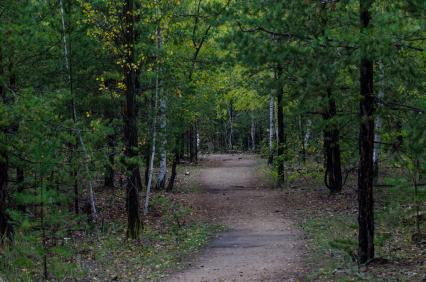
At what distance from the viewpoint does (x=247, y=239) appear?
14.1 metres

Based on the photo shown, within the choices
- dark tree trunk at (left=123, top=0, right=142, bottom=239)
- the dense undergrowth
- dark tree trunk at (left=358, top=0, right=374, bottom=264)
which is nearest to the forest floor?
dark tree trunk at (left=358, top=0, right=374, bottom=264)

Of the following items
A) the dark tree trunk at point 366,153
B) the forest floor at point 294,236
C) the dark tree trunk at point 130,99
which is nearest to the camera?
the dark tree trunk at point 366,153

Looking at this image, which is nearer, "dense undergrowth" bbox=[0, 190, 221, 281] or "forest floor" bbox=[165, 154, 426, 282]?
"forest floor" bbox=[165, 154, 426, 282]

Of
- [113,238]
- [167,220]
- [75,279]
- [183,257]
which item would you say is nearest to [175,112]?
[167,220]

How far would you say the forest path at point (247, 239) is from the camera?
1051 cm

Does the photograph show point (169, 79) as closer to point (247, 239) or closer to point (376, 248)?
point (247, 239)

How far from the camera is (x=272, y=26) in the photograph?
8758 mm

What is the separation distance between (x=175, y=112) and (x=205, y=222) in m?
4.74

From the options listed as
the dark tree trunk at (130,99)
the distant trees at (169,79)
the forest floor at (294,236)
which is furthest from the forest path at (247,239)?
the dark tree trunk at (130,99)

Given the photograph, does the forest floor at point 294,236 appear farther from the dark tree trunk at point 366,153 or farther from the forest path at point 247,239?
the dark tree trunk at point 366,153

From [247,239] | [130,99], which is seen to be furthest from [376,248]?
[130,99]

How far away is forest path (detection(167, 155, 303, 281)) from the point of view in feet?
34.5

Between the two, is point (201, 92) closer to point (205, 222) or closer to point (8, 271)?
point (205, 222)

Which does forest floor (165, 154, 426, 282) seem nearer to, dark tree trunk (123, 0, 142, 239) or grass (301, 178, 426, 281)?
grass (301, 178, 426, 281)
